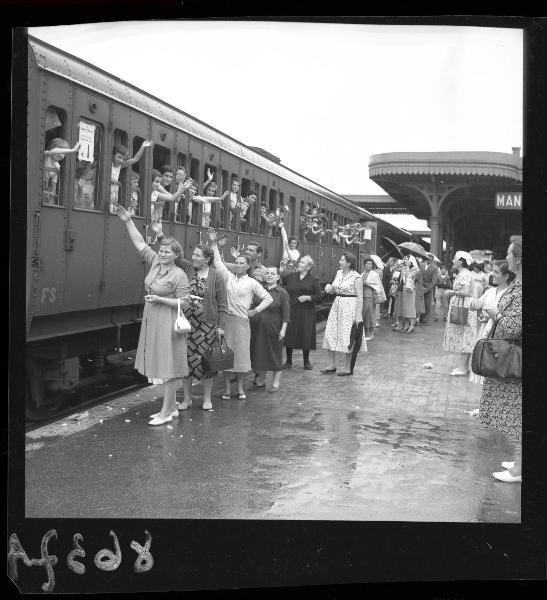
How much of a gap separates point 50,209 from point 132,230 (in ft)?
1.95

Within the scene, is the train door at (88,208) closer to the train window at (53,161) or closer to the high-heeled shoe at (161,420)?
the train window at (53,161)

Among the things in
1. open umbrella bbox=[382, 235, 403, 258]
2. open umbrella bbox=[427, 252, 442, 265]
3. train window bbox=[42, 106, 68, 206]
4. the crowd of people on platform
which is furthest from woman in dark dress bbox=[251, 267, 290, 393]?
train window bbox=[42, 106, 68, 206]

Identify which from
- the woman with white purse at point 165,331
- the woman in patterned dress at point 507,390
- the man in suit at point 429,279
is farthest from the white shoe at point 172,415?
the woman in patterned dress at point 507,390

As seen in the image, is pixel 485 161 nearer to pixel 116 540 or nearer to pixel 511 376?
pixel 511 376

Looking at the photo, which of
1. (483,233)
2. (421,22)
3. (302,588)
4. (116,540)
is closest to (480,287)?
(483,233)

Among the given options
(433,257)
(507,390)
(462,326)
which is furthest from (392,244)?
(507,390)

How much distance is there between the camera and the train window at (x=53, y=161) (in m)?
5.57

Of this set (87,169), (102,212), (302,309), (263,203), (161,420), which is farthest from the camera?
(302,309)

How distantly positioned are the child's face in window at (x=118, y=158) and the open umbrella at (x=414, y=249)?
226cm

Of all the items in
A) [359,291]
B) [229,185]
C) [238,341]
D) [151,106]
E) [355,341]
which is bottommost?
[238,341]

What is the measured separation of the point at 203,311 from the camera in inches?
297

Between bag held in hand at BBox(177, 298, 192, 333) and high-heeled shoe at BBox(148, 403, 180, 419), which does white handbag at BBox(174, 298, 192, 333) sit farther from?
high-heeled shoe at BBox(148, 403, 180, 419)

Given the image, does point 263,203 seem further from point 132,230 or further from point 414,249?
point 414,249

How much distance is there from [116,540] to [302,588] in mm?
1120
